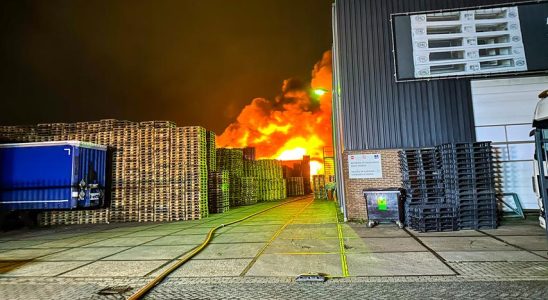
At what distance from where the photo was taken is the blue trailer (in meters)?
13.8

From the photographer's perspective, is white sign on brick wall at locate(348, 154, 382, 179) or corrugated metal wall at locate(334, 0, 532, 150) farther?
corrugated metal wall at locate(334, 0, 532, 150)

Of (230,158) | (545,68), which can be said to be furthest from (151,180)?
(545,68)

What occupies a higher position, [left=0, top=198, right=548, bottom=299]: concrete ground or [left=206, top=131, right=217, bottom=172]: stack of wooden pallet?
[left=206, top=131, right=217, bottom=172]: stack of wooden pallet

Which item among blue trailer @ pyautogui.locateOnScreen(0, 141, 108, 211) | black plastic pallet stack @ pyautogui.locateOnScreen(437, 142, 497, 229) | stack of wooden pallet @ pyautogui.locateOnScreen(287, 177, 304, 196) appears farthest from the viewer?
stack of wooden pallet @ pyautogui.locateOnScreen(287, 177, 304, 196)

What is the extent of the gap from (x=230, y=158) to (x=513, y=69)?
57.6 ft

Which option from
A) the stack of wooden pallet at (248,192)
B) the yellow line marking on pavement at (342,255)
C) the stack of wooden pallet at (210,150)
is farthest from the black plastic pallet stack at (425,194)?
the stack of wooden pallet at (248,192)

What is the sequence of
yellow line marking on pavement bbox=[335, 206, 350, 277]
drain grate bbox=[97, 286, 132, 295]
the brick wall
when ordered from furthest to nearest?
the brick wall, yellow line marking on pavement bbox=[335, 206, 350, 277], drain grate bbox=[97, 286, 132, 295]

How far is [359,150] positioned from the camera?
12.7m

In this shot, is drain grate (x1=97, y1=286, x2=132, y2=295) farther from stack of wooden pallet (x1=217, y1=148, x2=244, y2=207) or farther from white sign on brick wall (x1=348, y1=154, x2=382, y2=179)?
stack of wooden pallet (x1=217, y1=148, x2=244, y2=207)

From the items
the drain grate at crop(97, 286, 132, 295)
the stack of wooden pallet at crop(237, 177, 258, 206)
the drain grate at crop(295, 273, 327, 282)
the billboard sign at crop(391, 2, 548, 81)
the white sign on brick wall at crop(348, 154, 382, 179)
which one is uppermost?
the billboard sign at crop(391, 2, 548, 81)

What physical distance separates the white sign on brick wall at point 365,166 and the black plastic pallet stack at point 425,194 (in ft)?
3.09

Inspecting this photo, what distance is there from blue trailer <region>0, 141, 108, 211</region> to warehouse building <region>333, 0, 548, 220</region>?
11.3 metres

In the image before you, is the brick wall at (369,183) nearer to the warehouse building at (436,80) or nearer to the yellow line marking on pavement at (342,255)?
the warehouse building at (436,80)

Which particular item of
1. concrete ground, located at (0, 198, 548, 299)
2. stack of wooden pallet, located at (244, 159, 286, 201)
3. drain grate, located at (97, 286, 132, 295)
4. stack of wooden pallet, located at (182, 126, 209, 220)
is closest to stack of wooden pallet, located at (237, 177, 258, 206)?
stack of wooden pallet, located at (244, 159, 286, 201)
